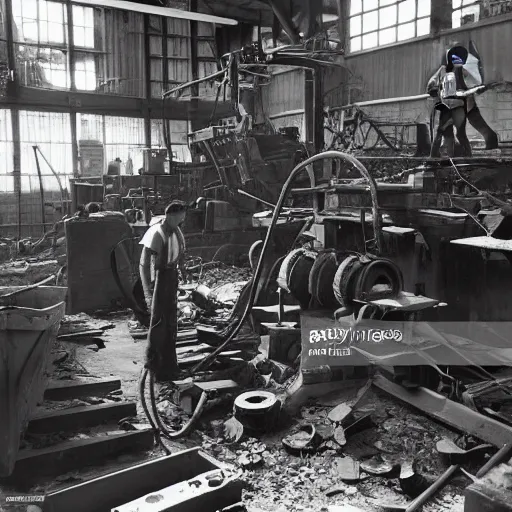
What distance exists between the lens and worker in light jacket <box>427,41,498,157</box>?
7258 millimetres

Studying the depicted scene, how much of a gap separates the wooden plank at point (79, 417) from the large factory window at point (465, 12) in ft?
43.3

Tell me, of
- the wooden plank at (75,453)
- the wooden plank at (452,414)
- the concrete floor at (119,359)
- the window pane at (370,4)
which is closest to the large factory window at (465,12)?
the window pane at (370,4)

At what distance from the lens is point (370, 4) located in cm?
1659

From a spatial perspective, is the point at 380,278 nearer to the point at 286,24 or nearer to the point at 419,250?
the point at 419,250

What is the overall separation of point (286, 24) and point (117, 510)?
666 centimetres

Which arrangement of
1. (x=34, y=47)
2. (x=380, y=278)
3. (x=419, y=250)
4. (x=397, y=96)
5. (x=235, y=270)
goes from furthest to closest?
(x=34, y=47) → (x=397, y=96) → (x=235, y=270) → (x=419, y=250) → (x=380, y=278)

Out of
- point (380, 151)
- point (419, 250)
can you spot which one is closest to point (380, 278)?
point (419, 250)

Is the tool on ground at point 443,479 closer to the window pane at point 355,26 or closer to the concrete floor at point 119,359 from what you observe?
the concrete floor at point 119,359

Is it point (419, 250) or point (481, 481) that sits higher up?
point (419, 250)

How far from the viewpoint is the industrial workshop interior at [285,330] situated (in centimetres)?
371

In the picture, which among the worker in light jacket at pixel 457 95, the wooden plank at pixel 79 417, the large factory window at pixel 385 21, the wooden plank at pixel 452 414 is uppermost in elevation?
the large factory window at pixel 385 21

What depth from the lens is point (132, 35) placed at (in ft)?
61.7

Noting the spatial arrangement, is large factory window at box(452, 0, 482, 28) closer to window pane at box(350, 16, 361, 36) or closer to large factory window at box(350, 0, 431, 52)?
large factory window at box(350, 0, 431, 52)

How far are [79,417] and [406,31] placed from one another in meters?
14.6
